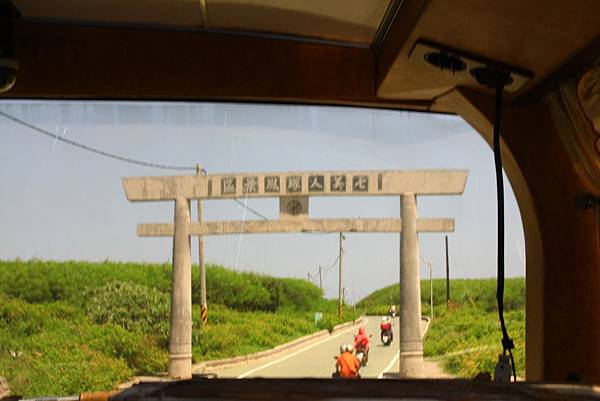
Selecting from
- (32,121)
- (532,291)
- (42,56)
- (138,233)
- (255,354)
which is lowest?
(255,354)

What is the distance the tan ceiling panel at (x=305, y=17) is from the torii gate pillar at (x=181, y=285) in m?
0.93

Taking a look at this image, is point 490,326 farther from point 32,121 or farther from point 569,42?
point 32,121

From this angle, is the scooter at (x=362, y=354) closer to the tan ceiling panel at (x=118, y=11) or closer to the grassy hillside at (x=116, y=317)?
the grassy hillside at (x=116, y=317)

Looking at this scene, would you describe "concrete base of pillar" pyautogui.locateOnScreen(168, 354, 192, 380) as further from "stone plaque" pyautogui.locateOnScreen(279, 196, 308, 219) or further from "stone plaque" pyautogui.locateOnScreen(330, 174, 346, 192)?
"stone plaque" pyautogui.locateOnScreen(330, 174, 346, 192)

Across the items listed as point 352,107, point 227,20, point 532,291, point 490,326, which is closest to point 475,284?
point 490,326

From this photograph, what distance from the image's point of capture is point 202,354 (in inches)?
117

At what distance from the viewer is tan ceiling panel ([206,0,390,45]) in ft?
7.09

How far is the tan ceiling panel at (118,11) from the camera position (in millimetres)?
2205

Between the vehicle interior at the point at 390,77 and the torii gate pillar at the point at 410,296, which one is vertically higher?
the vehicle interior at the point at 390,77

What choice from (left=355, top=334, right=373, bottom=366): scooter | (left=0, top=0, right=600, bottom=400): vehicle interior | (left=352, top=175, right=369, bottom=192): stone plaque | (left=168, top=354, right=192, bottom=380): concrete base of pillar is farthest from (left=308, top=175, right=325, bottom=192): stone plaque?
(left=168, top=354, right=192, bottom=380): concrete base of pillar

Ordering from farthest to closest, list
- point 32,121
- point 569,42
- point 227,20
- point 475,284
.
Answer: point 475,284 < point 32,121 < point 227,20 < point 569,42

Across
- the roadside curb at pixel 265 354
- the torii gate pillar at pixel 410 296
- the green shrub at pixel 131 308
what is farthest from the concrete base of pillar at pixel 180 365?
the torii gate pillar at pixel 410 296

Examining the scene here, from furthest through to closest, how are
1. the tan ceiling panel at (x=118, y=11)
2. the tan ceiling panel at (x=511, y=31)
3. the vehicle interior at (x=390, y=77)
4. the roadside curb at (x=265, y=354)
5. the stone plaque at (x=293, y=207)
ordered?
the stone plaque at (x=293, y=207)
the roadside curb at (x=265, y=354)
the tan ceiling panel at (x=118, y=11)
the vehicle interior at (x=390, y=77)
the tan ceiling panel at (x=511, y=31)

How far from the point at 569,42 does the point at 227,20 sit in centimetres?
107
